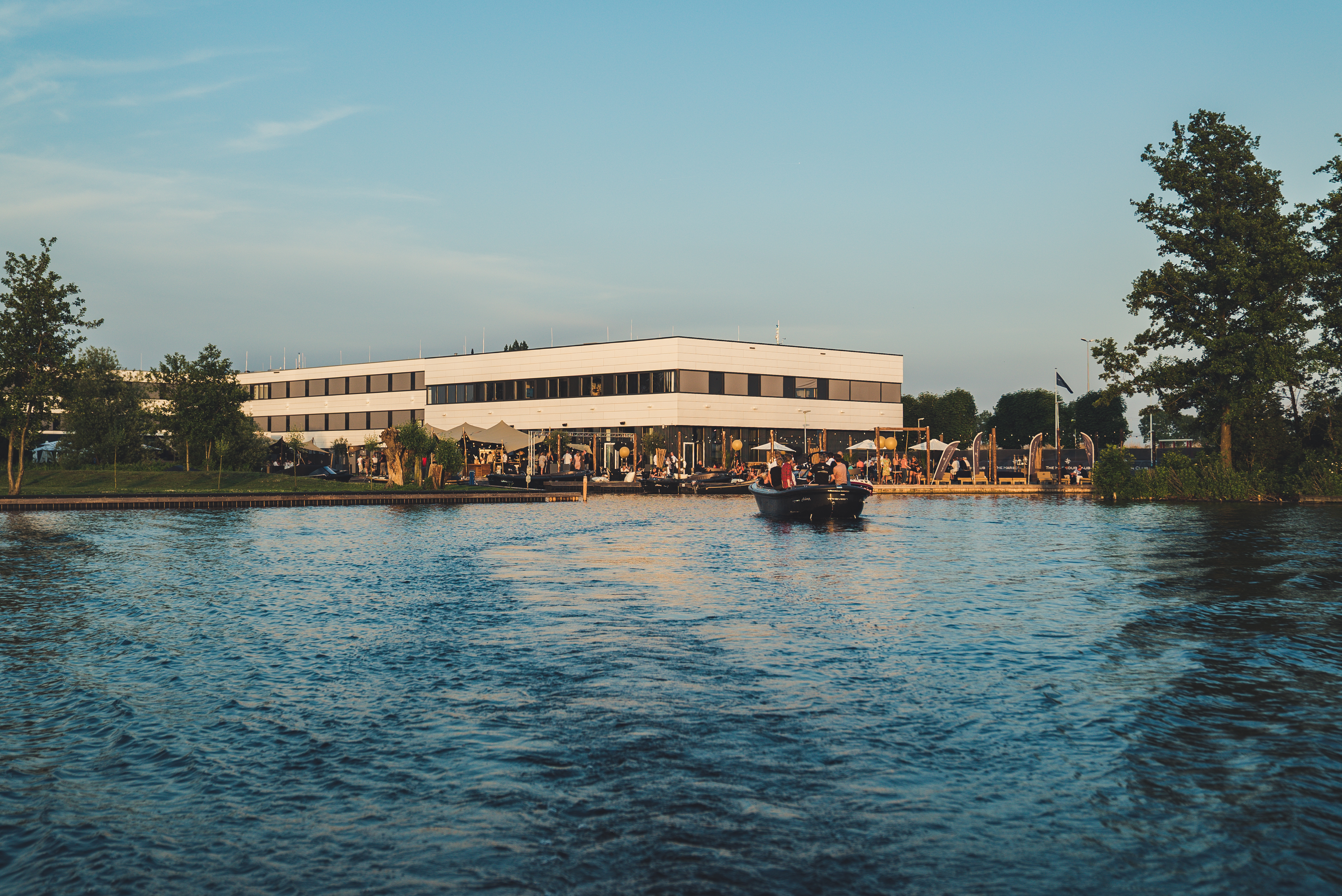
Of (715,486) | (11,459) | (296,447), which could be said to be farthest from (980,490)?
(296,447)

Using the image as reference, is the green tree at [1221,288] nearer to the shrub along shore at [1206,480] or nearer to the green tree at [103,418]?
the shrub along shore at [1206,480]

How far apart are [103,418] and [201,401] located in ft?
27.4

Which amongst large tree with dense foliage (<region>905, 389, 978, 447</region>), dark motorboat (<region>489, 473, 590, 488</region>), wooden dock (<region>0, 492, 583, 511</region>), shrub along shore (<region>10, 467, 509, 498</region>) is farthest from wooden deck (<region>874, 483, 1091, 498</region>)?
large tree with dense foliage (<region>905, 389, 978, 447</region>)

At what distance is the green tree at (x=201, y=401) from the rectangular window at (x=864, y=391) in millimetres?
44487

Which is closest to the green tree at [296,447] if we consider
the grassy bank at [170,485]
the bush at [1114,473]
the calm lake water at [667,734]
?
the grassy bank at [170,485]

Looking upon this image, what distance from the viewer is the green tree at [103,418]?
51594mm

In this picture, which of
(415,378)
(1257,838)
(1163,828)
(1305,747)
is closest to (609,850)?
(1163,828)

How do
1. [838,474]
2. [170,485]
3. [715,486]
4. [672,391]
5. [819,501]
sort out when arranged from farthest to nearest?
[672,391] → [715,486] → [170,485] → [838,474] → [819,501]

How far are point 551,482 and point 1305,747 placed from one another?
161ft

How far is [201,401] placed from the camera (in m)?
49.6

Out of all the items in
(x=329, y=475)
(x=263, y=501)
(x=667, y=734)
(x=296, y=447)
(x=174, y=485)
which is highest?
(x=296, y=447)

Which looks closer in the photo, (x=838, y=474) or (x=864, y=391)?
(x=838, y=474)

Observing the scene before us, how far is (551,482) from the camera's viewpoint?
54844 millimetres

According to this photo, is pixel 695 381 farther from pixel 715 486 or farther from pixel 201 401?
pixel 201 401
